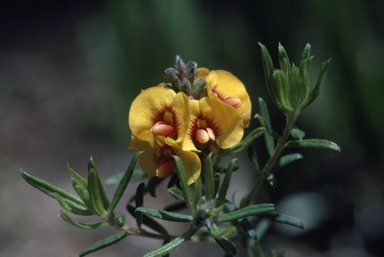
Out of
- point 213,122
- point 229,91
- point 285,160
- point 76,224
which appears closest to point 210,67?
point 285,160

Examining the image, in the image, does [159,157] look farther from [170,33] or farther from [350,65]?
[170,33]

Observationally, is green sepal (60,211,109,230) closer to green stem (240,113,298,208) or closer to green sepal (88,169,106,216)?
green sepal (88,169,106,216)

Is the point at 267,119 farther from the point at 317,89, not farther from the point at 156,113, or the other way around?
the point at 156,113

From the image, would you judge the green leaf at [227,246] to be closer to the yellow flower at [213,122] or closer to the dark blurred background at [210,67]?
the yellow flower at [213,122]

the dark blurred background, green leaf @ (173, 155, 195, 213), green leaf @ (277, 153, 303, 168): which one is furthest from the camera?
the dark blurred background

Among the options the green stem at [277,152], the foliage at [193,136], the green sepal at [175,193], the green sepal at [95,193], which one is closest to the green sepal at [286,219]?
the green stem at [277,152]

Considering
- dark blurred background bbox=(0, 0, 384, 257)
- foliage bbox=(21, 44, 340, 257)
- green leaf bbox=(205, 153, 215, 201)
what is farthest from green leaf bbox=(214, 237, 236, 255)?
dark blurred background bbox=(0, 0, 384, 257)

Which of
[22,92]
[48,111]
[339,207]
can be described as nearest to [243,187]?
[339,207]
